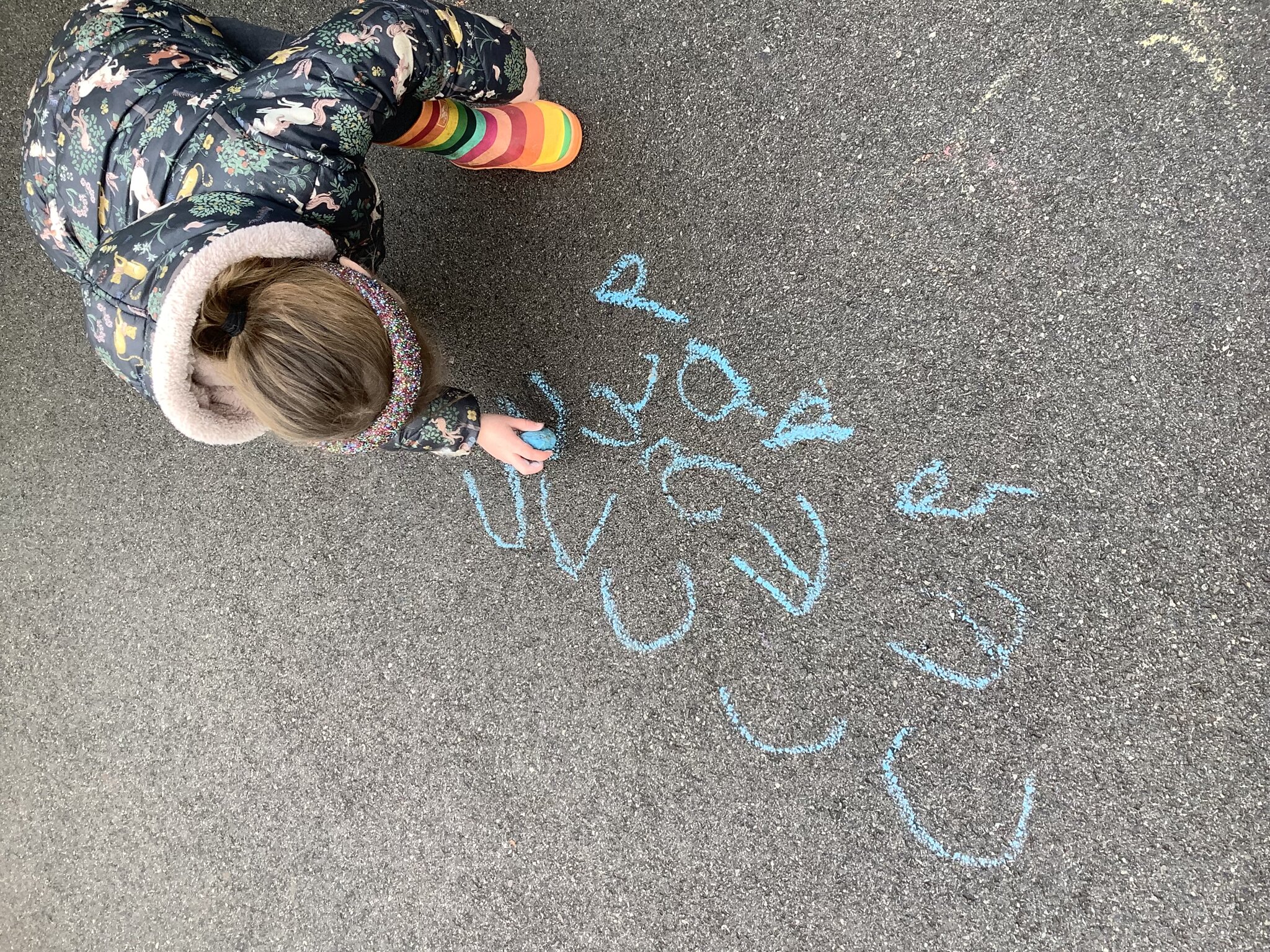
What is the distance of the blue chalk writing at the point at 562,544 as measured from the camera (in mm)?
1361

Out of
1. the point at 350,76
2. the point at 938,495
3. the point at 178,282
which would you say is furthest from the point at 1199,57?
the point at 178,282

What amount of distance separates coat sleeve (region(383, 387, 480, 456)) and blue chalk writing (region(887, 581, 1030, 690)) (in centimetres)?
81

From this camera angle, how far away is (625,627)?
4.41ft

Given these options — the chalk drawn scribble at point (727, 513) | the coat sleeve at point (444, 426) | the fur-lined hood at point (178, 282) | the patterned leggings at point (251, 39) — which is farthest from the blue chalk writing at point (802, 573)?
the patterned leggings at point (251, 39)

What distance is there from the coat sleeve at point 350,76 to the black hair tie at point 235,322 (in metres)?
0.25

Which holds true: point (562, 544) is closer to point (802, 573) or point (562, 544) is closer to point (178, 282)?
point (802, 573)

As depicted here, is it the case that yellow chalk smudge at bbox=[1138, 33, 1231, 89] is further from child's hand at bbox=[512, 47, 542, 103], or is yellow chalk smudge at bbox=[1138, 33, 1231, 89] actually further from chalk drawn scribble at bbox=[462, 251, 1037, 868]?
child's hand at bbox=[512, 47, 542, 103]

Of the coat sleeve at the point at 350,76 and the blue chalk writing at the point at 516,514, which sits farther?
the blue chalk writing at the point at 516,514

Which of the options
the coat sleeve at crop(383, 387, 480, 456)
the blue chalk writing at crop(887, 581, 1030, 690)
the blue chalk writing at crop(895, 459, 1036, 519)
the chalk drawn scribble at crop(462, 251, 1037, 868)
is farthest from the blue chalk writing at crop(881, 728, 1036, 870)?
the coat sleeve at crop(383, 387, 480, 456)

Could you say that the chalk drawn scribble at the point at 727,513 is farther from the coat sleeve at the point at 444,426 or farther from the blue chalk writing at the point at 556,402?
the coat sleeve at the point at 444,426

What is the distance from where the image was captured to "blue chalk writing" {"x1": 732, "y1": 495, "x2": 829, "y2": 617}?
4.13 feet

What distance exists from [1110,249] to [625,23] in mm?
944

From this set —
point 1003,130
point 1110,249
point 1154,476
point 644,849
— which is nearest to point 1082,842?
point 1154,476

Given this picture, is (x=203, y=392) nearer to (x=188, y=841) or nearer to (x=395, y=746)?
(x=395, y=746)
